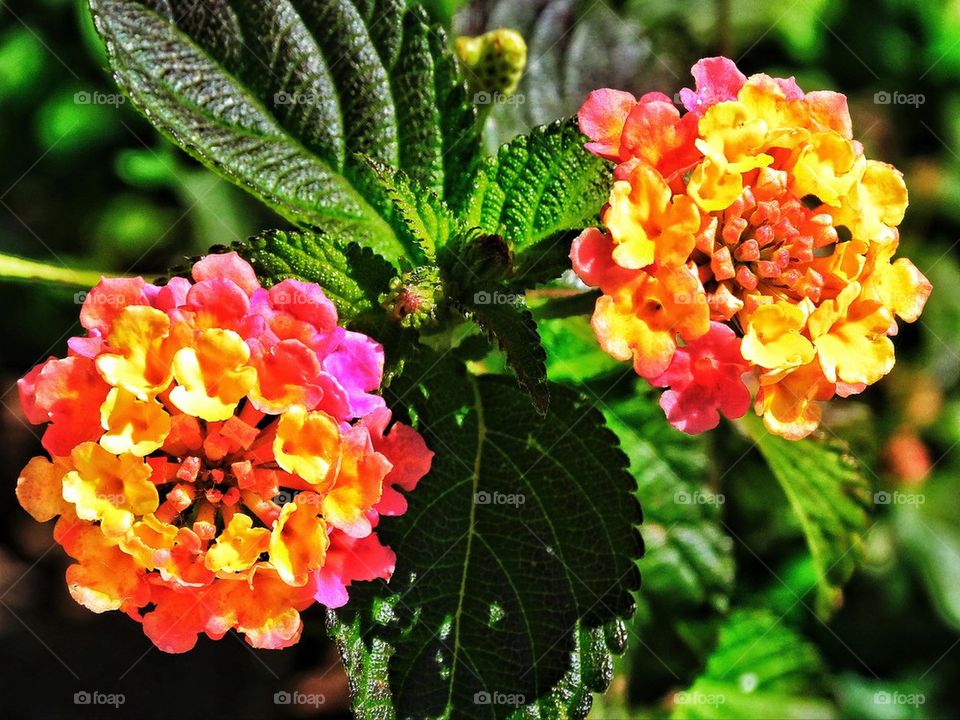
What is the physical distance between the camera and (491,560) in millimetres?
1291

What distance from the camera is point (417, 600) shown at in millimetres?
1251

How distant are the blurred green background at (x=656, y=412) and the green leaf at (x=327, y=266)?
0.54m

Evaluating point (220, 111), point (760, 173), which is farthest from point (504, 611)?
point (220, 111)

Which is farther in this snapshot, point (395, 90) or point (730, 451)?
point (730, 451)

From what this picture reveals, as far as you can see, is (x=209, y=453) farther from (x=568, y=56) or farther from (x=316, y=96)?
(x=568, y=56)

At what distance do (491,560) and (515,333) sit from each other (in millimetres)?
325

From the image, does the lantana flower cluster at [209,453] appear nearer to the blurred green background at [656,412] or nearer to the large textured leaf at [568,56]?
the blurred green background at [656,412]

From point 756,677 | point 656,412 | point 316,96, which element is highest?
point 316,96

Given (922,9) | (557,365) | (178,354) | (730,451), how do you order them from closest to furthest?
1. (178,354)
2. (557,365)
3. (730,451)
4. (922,9)

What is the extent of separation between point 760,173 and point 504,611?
63 cm

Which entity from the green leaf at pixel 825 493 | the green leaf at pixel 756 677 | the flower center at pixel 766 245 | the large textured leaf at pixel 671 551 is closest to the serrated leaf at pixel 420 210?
the flower center at pixel 766 245

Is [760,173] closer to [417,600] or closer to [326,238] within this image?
[326,238]

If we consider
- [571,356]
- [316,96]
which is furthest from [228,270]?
[571,356]

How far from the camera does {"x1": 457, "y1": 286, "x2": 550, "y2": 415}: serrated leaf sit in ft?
3.57
